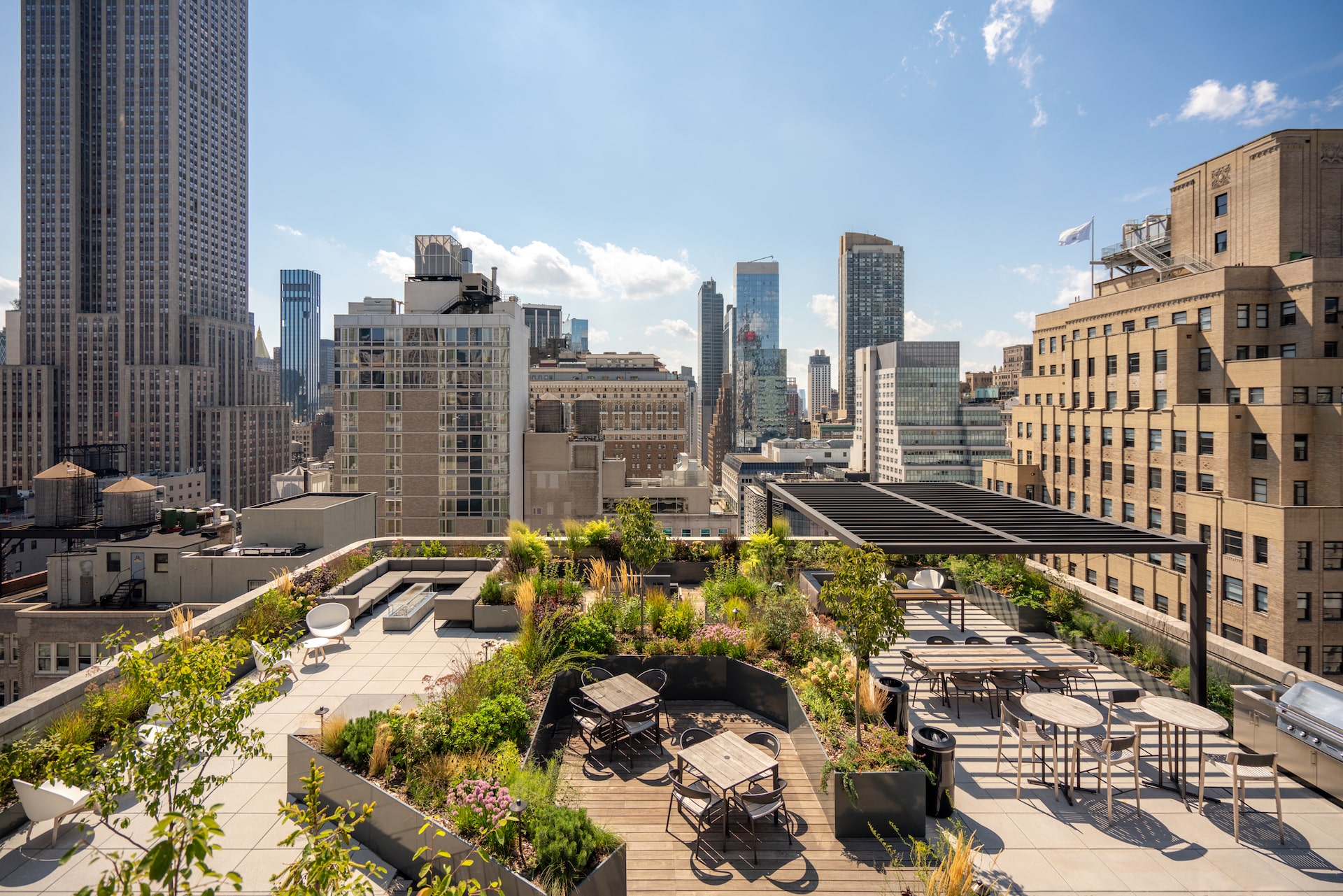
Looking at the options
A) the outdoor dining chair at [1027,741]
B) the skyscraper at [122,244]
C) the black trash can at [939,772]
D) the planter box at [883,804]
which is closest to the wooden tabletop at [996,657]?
the outdoor dining chair at [1027,741]

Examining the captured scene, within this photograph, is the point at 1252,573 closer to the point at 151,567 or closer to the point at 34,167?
the point at 151,567

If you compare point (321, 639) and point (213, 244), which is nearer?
point (321, 639)

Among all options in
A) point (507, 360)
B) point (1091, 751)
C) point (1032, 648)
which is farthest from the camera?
point (507, 360)

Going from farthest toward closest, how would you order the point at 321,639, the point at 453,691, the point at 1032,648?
1. the point at 1032,648
2. the point at 321,639
3. the point at 453,691

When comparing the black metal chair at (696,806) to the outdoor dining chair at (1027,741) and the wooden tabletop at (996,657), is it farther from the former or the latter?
Result: the wooden tabletop at (996,657)

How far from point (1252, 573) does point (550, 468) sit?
49660 mm

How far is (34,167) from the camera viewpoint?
406ft

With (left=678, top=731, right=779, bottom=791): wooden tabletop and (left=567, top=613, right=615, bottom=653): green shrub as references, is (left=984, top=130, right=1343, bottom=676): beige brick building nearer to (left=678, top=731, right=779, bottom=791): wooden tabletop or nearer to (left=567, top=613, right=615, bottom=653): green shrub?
(left=567, top=613, right=615, bottom=653): green shrub

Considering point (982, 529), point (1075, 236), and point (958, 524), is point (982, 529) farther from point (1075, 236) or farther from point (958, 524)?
point (1075, 236)

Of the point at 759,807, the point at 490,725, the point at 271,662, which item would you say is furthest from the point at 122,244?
the point at 759,807

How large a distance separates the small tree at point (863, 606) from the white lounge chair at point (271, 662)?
A: 17.9 feet

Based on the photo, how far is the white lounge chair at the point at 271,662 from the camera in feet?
16.1

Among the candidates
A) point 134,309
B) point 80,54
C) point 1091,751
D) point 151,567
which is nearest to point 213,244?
point 134,309

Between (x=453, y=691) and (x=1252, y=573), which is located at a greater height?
(x=453, y=691)
